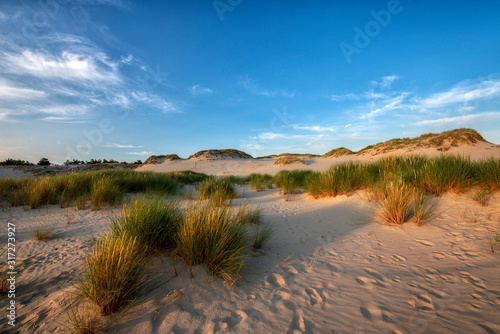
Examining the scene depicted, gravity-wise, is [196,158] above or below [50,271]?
above

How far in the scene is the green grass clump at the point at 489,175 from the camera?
4.19m

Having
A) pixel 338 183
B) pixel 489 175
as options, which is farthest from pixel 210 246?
pixel 489 175

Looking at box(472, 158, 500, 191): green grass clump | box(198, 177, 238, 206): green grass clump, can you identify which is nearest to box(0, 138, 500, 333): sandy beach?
box(472, 158, 500, 191): green grass clump

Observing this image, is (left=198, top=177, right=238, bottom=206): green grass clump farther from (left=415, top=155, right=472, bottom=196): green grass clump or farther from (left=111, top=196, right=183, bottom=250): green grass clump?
(left=415, top=155, right=472, bottom=196): green grass clump

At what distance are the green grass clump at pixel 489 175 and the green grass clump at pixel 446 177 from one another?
0.16m

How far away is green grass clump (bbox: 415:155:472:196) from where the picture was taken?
177 inches

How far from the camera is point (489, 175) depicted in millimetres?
4273

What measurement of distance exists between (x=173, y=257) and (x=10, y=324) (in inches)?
51.2

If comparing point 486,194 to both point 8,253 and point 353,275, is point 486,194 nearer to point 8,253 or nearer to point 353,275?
point 353,275

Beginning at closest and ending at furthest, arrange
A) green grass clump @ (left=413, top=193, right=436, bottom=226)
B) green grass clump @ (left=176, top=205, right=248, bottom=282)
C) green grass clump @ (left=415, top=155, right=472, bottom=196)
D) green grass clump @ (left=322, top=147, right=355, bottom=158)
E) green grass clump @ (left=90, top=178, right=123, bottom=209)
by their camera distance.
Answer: green grass clump @ (left=176, top=205, right=248, bottom=282) < green grass clump @ (left=413, top=193, right=436, bottom=226) < green grass clump @ (left=415, top=155, right=472, bottom=196) < green grass clump @ (left=90, top=178, right=123, bottom=209) < green grass clump @ (left=322, top=147, right=355, bottom=158)

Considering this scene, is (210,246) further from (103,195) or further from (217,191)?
(103,195)

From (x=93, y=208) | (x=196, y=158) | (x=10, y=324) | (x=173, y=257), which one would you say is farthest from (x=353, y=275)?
(x=196, y=158)

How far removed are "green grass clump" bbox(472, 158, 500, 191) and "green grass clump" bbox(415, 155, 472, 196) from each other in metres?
0.16

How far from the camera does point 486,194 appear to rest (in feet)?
13.4
